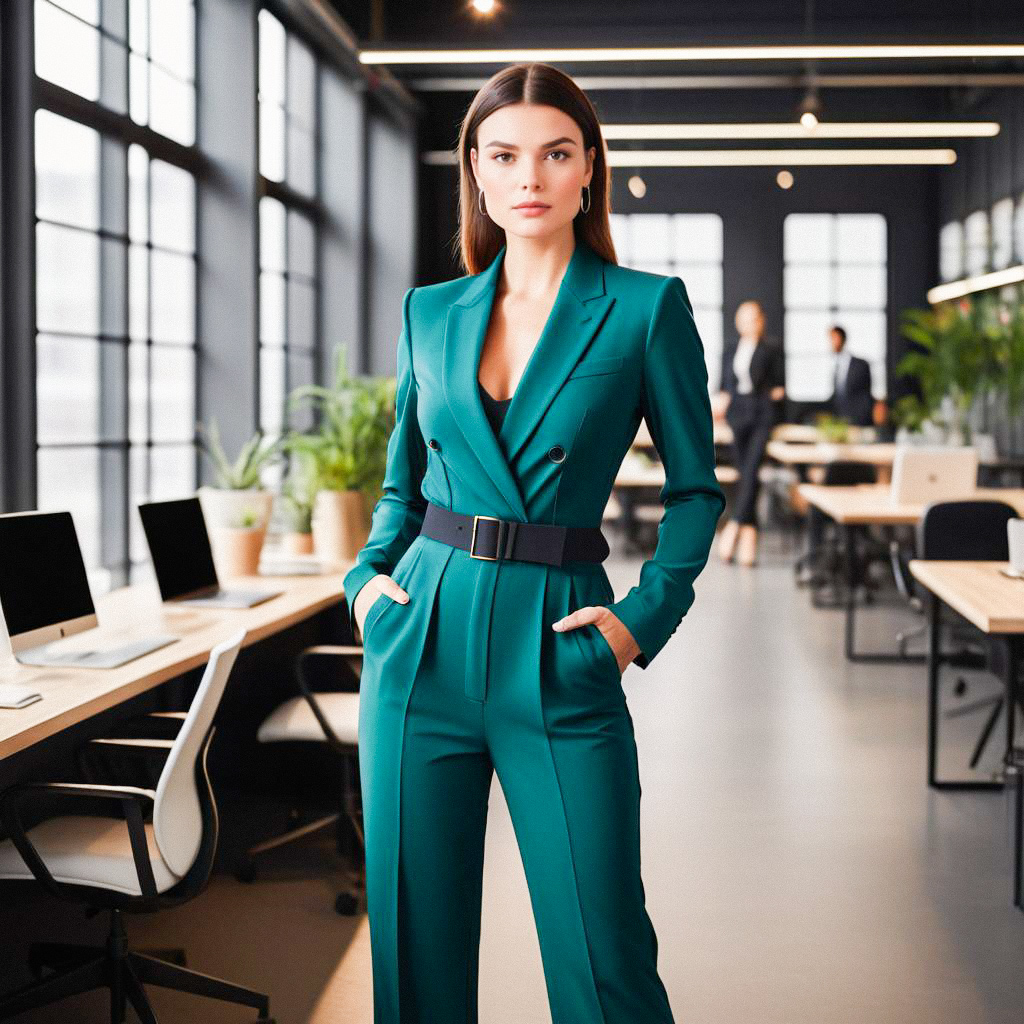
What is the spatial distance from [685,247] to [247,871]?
536 inches

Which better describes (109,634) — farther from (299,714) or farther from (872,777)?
(872,777)

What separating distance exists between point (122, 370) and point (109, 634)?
2.08 metres

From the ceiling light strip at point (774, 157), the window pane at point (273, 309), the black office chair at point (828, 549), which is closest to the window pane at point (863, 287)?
the ceiling light strip at point (774, 157)

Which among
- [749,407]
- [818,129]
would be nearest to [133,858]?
[818,129]

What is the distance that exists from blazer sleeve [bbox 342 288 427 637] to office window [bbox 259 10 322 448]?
18.3 feet

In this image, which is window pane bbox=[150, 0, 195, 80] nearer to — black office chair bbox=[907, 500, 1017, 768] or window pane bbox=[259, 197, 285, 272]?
window pane bbox=[259, 197, 285, 272]

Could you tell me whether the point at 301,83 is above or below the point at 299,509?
above

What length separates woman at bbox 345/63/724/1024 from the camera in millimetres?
1757

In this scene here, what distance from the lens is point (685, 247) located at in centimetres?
1655

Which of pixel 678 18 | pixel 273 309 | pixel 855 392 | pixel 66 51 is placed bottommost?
pixel 855 392

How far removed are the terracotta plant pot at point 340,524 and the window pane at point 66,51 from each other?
5.69 feet

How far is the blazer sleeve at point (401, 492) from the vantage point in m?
1.96

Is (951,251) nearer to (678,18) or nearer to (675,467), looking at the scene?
(678,18)

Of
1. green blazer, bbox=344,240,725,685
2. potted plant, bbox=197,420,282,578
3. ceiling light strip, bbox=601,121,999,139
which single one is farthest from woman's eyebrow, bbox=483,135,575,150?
ceiling light strip, bbox=601,121,999,139
